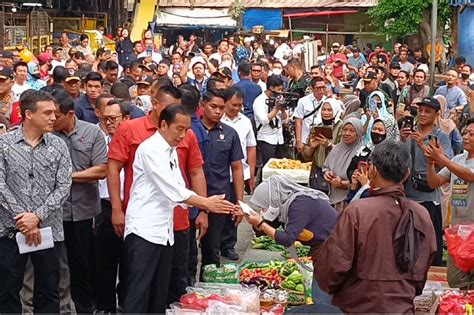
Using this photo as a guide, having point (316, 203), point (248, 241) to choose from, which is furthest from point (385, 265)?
point (248, 241)

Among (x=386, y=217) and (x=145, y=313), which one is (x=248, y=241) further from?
(x=386, y=217)

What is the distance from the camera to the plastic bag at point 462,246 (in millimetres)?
6309

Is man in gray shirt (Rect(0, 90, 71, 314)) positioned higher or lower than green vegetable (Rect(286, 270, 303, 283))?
higher

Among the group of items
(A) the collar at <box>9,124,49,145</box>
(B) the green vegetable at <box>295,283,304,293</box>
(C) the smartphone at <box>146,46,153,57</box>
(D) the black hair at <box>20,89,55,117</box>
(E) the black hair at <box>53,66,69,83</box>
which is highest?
(C) the smartphone at <box>146,46,153,57</box>

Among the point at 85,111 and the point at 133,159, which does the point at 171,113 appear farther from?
the point at 85,111

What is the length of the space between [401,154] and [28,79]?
8.59 metres

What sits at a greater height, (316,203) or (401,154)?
(401,154)

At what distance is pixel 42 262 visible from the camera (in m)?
6.16

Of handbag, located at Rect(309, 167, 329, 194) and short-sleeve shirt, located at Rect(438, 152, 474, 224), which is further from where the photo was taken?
handbag, located at Rect(309, 167, 329, 194)

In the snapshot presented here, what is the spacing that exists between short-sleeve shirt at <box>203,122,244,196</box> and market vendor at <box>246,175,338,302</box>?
2040mm

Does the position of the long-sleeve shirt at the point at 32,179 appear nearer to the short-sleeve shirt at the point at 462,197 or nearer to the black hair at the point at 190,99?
the black hair at the point at 190,99

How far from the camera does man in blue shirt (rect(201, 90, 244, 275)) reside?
817 centimetres

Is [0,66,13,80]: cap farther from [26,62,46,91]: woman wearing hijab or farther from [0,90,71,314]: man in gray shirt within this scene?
[0,90,71,314]: man in gray shirt

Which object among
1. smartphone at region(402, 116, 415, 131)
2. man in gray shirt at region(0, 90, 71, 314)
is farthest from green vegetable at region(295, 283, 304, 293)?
man in gray shirt at region(0, 90, 71, 314)
